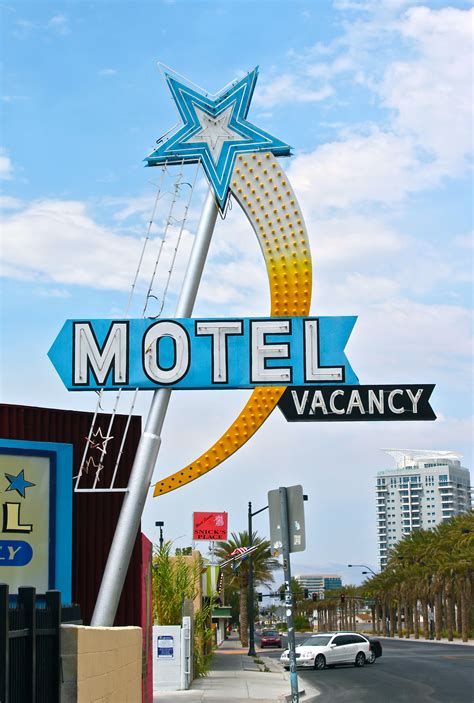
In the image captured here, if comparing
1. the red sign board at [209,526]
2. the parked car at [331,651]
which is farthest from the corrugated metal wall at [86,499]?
the red sign board at [209,526]

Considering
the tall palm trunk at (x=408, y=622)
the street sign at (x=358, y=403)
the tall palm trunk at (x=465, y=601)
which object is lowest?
the tall palm trunk at (x=408, y=622)

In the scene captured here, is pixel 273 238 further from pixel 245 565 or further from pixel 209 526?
pixel 245 565

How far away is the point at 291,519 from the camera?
14.4 metres

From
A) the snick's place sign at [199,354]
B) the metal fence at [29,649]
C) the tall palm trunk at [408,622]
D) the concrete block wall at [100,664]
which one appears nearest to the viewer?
the metal fence at [29,649]

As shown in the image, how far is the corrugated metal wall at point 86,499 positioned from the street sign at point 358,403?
8.29 ft

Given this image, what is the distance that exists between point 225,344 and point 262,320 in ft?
2.05

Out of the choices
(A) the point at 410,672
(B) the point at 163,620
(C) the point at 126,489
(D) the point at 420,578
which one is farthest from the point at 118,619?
(D) the point at 420,578

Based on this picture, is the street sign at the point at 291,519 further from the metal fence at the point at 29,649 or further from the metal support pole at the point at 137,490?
the metal fence at the point at 29,649

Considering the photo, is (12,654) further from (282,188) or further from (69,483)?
(282,188)

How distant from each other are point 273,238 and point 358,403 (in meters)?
2.68

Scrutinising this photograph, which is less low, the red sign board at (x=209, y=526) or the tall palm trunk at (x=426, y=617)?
the red sign board at (x=209, y=526)

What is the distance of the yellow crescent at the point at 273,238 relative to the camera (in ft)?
47.5

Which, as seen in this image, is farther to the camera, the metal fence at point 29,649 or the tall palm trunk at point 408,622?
the tall palm trunk at point 408,622

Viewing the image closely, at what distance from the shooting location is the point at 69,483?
12.8m
